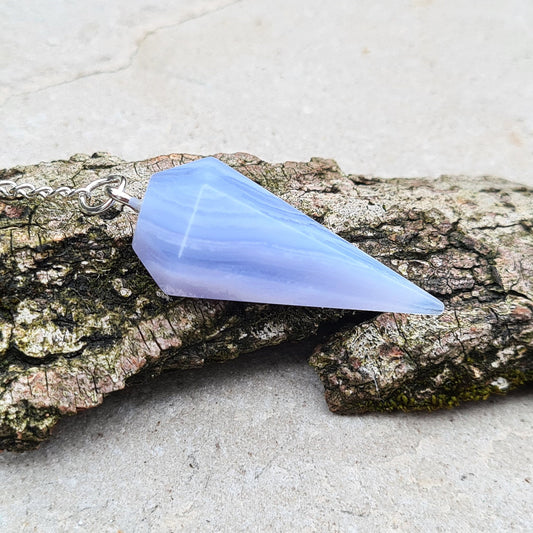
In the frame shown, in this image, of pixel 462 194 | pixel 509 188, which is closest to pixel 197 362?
pixel 462 194

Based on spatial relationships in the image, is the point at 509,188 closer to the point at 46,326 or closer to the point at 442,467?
the point at 442,467

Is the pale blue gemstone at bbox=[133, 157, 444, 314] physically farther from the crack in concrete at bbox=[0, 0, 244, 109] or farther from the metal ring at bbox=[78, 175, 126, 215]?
the crack in concrete at bbox=[0, 0, 244, 109]

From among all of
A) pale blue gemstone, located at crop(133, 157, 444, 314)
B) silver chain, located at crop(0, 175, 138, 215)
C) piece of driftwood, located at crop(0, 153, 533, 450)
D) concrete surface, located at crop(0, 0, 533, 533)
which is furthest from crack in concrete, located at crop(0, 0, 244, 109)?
pale blue gemstone, located at crop(133, 157, 444, 314)

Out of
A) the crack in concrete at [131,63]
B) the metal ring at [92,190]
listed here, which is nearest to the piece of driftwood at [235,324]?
the metal ring at [92,190]

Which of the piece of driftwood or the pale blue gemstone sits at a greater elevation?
the pale blue gemstone

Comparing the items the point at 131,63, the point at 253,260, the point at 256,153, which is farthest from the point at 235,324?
the point at 131,63

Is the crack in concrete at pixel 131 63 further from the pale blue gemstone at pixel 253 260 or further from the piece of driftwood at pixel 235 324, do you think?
the pale blue gemstone at pixel 253 260
